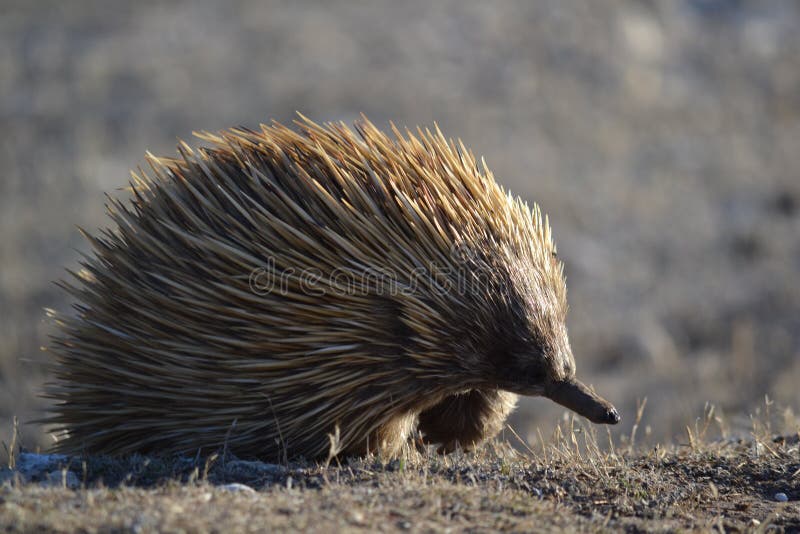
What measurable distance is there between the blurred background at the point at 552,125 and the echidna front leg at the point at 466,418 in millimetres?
5238

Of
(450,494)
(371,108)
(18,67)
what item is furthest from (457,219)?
(18,67)

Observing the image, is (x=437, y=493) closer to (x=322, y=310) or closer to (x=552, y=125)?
(x=322, y=310)

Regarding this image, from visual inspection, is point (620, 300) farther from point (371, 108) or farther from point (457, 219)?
point (457, 219)

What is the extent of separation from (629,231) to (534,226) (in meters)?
10.5

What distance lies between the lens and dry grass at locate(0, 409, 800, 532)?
3857mm

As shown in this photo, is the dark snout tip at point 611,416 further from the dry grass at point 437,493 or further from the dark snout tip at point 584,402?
the dry grass at point 437,493

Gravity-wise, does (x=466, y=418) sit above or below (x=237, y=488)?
above

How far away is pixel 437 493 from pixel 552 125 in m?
14.2

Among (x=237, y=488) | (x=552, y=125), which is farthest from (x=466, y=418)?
(x=552, y=125)

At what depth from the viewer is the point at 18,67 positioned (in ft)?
56.5

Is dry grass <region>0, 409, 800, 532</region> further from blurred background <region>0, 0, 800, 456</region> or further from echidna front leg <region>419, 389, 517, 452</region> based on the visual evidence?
blurred background <region>0, 0, 800, 456</region>

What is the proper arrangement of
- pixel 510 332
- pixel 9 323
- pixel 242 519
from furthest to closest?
pixel 9 323
pixel 510 332
pixel 242 519

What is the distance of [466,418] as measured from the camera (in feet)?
18.3

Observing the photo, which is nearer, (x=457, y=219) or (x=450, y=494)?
(x=450, y=494)
